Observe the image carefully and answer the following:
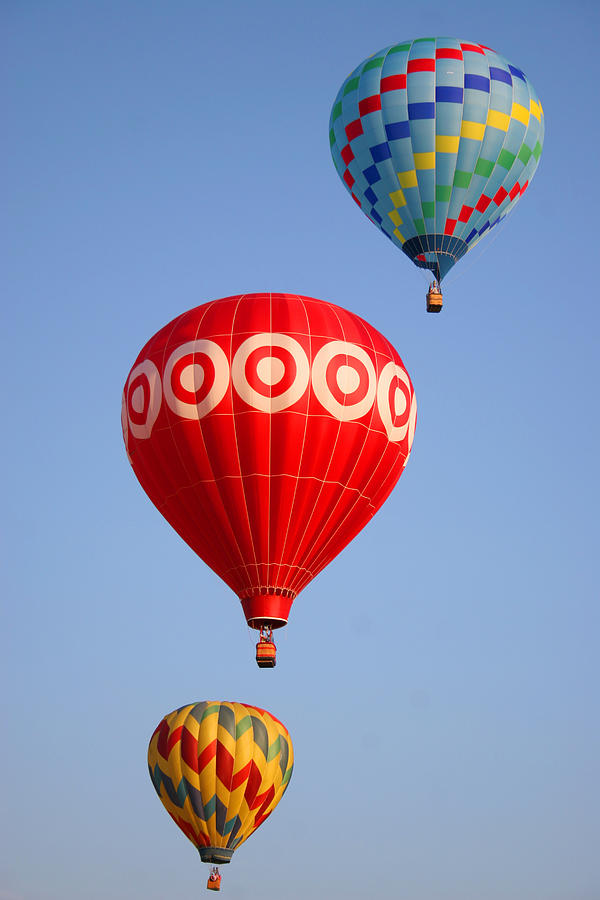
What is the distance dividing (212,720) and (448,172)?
38.3 feet

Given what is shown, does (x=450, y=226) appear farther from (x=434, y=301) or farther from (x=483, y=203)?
(x=434, y=301)

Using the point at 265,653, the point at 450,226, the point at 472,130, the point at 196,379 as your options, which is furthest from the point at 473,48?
the point at 265,653

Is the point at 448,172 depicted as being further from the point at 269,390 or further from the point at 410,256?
the point at 269,390

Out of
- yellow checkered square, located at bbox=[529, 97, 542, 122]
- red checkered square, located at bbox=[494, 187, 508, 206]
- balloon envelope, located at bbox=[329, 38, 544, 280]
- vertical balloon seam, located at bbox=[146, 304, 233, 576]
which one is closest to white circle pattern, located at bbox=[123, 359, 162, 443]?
vertical balloon seam, located at bbox=[146, 304, 233, 576]

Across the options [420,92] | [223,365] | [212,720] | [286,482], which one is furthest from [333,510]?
[420,92]

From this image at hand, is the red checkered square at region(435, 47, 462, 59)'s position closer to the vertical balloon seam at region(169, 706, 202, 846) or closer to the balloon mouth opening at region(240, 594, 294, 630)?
the balloon mouth opening at region(240, 594, 294, 630)

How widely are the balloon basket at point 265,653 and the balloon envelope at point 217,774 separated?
19.0 feet

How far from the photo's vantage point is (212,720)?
29.0 metres

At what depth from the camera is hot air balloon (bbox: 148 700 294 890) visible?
2859 cm

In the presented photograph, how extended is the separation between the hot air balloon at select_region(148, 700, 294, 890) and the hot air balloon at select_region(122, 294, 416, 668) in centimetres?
586

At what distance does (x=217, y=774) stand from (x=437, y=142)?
509 inches

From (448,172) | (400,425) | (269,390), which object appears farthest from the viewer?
(448,172)

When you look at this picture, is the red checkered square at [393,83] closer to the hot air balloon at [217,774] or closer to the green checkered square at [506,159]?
the green checkered square at [506,159]

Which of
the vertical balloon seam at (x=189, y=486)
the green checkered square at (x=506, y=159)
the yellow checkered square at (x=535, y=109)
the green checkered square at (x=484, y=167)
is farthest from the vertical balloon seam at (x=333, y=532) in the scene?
the yellow checkered square at (x=535, y=109)
